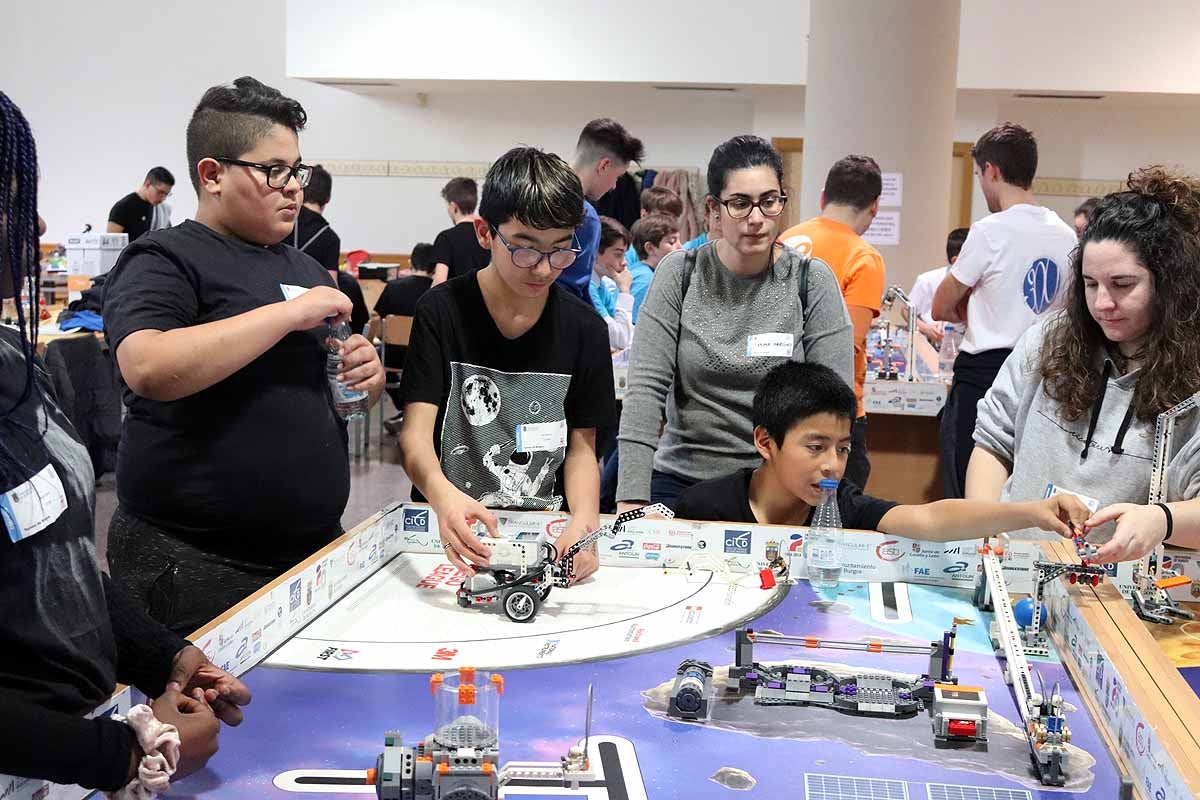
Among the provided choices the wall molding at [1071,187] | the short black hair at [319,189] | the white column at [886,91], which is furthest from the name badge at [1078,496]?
the wall molding at [1071,187]

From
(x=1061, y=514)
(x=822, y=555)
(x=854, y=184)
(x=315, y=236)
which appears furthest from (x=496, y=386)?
(x=315, y=236)

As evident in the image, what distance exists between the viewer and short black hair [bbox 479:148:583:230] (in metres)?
1.93

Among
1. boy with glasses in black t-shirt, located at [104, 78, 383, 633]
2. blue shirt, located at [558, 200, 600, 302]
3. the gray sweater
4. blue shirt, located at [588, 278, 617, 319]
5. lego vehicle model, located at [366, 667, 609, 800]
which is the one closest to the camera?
lego vehicle model, located at [366, 667, 609, 800]

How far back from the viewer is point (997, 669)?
159 cm

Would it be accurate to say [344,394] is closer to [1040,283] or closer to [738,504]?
[738,504]

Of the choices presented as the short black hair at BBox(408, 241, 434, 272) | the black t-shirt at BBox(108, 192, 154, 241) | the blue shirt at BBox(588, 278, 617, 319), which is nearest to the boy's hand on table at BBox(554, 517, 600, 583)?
the blue shirt at BBox(588, 278, 617, 319)

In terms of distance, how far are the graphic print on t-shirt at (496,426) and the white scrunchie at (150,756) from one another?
3.24 feet

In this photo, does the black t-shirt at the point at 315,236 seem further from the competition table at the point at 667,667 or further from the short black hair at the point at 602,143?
the competition table at the point at 667,667

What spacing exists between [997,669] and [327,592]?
0.96 m

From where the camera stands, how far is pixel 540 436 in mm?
2072

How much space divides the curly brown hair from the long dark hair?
63.8 inches

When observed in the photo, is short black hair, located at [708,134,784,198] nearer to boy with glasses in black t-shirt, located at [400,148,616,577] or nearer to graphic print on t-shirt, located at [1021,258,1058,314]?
boy with glasses in black t-shirt, located at [400,148,616,577]

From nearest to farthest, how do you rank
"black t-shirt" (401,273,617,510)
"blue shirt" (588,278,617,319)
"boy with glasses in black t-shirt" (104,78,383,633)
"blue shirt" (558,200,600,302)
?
"boy with glasses in black t-shirt" (104,78,383,633) → "black t-shirt" (401,273,617,510) → "blue shirt" (558,200,600,302) → "blue shirt" (588,278,617,319)

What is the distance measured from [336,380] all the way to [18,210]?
0.85 metres
